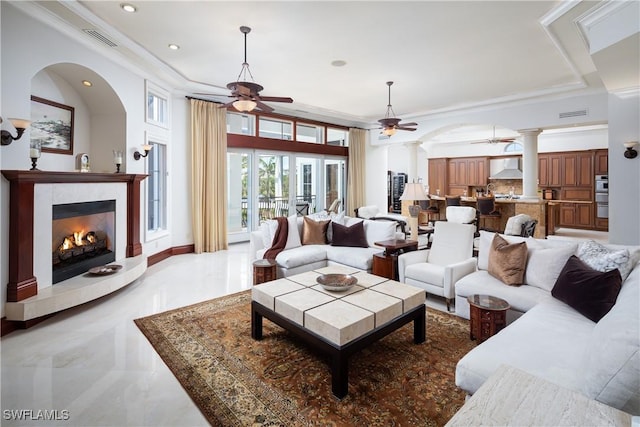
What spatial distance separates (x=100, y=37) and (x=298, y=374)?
435cm

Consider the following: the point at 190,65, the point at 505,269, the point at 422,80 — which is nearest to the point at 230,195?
the point at 190,65

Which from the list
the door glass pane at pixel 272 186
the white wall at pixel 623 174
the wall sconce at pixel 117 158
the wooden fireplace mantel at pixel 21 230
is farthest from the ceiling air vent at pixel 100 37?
the white wall at pixel 623 174

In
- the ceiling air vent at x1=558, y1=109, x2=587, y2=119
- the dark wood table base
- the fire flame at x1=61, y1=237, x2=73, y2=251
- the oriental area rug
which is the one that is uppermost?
the ceiling air vent at x1=558, y1=109, x2=587, y2=119

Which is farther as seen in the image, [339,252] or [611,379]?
[339,252]

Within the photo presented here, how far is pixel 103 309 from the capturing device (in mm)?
3586

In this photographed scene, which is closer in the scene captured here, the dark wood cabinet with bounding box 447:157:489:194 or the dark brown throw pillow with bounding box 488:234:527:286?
the dark brown throw pillow with bounding box 488:234:527:286

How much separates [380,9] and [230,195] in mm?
4979

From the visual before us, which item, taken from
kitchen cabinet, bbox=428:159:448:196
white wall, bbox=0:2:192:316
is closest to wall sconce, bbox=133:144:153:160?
white wall, bbox=0:2:192:316

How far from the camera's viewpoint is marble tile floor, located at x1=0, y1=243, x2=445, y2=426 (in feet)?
6.45

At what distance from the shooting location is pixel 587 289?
2359 millimetres

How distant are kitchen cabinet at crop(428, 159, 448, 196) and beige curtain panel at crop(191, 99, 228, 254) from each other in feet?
30.0

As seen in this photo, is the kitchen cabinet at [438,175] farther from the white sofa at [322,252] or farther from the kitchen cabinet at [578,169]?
the white sofa at [322,252]

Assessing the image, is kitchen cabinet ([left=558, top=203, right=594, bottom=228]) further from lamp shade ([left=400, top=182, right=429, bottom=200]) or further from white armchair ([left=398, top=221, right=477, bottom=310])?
white armchair ([left=398, top=221, right=477, bottom=310])

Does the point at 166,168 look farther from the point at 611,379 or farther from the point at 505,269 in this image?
the point at 611,379
